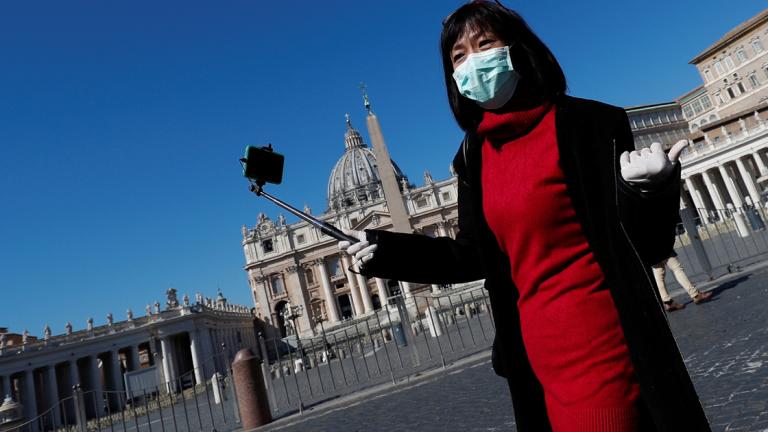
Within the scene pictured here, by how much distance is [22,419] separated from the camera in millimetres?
11312

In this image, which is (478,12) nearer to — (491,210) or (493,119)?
(493,119)

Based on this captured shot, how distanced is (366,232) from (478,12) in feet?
2.76

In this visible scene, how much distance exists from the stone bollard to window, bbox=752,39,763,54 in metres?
53.3

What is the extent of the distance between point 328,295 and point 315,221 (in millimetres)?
57534

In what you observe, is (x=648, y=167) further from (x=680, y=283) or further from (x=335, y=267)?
(x=335, y=267)

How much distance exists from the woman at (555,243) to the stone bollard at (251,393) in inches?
285

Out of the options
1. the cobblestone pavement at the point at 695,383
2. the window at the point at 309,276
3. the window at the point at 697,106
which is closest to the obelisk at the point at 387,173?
the cobblestone pavement at the point at 695,383

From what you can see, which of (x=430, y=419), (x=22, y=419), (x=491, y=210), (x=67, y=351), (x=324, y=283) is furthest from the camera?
(x=324, y=283)

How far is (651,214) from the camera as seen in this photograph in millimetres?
1134

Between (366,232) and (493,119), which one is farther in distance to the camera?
(366,232)

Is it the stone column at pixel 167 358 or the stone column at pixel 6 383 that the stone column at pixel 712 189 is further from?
the stone column at pixel 6 383

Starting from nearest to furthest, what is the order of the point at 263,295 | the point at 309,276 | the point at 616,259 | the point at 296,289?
the point at 616,259 → the point at 296,289 → the point at 263,295 → the point at 309,276

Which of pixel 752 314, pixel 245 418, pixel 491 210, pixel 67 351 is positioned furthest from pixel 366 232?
pixel 67 351

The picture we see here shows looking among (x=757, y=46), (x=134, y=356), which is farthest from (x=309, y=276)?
(x=757, y=46)
